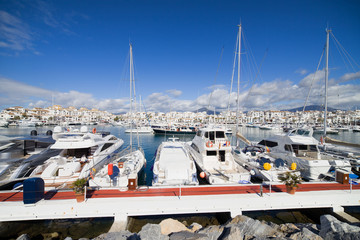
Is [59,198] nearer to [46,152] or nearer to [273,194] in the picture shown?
[46,152]

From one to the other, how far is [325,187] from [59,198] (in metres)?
14.2

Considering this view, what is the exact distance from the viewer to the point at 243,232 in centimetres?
657

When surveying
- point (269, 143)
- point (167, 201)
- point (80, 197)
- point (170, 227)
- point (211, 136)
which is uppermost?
point (211, 136)

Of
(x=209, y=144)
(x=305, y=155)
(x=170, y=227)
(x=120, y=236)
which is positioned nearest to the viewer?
(x=120, y=236)

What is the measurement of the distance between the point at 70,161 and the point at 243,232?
42.0 ft

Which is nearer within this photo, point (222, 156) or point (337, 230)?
point (337, 230)

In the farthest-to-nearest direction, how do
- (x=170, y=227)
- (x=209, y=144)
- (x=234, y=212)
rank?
(x=209, y=144) → (x=234, y=212) → (x=170, y=227)

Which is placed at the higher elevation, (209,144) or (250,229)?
(209,144)

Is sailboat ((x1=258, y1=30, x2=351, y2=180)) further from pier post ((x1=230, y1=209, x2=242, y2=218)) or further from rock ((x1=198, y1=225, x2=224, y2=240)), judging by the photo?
rock ((x1=198, y1=225, x2=224, y2=240))

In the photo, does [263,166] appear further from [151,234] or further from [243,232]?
[151,234]

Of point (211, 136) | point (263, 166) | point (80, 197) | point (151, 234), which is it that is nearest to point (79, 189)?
point (80, 197)

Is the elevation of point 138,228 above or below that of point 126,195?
below

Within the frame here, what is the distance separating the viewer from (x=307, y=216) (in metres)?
8.76

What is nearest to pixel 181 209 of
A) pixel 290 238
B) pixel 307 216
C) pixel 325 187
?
pixel 290 238
